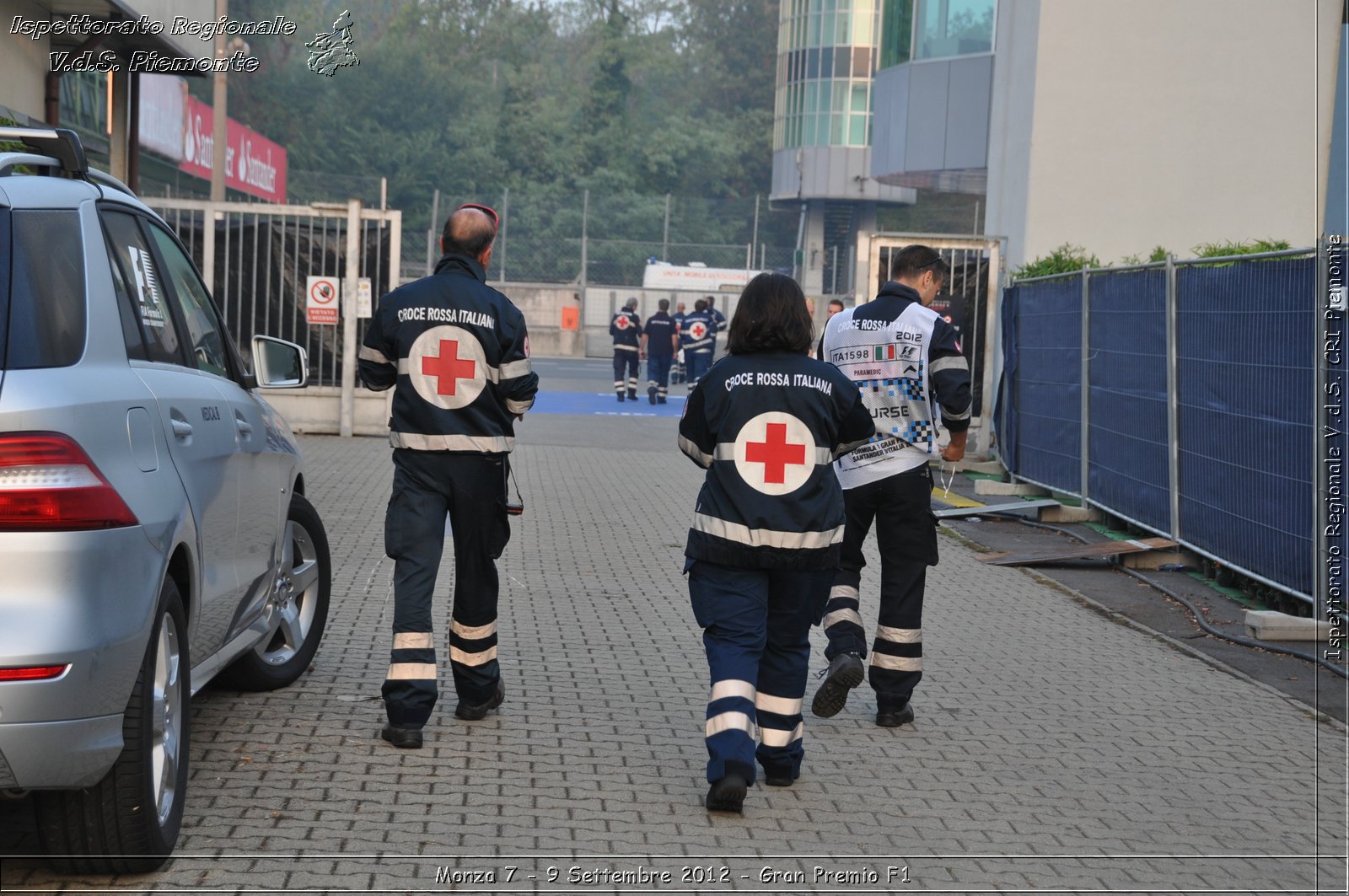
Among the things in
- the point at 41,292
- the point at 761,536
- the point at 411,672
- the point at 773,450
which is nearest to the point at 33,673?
the point at 41,292

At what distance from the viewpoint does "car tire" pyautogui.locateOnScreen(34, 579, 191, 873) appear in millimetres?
3877

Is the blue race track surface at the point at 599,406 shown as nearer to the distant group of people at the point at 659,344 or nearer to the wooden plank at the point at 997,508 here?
the distant group of people at the point at 659,344

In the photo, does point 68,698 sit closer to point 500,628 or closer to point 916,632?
point 916,632

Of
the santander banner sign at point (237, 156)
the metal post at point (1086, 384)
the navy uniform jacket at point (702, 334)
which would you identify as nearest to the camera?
the metal post at point (1086, 384)

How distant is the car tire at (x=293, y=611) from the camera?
6.04 meters

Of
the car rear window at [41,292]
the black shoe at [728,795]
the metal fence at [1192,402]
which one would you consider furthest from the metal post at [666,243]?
the car rear window at [41,292]

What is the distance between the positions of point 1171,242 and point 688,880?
1587 cm

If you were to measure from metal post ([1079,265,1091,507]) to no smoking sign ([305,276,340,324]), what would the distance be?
8.38m

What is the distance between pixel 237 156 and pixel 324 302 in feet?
77.5

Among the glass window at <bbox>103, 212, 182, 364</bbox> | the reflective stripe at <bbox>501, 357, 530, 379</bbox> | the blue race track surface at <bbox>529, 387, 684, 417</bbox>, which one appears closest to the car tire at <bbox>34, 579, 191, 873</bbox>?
the glass window at <bbox>103, 212, 182, 364</bbox>

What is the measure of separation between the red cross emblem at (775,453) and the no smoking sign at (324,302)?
495 inches

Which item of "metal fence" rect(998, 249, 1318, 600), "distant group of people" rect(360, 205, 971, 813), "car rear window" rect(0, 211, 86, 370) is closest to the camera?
"car rear window" rect(0, 211, 86, 370)

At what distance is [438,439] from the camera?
5.56 meters

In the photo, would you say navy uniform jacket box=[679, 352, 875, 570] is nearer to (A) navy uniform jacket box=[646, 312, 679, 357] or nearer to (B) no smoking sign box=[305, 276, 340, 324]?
(B) no smoking sign box=[305, 276, 340, 324]
